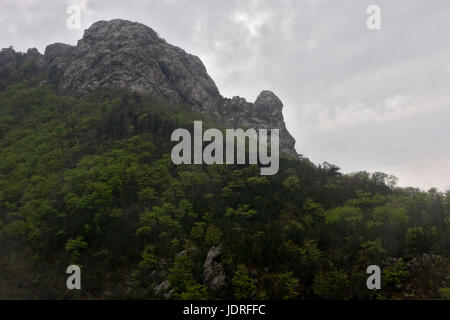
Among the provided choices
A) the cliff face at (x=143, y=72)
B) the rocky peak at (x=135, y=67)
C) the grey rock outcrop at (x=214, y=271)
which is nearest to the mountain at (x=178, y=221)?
the grey rock outcrop at (x=214, y=271)

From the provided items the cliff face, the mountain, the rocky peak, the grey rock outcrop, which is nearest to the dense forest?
the mountain

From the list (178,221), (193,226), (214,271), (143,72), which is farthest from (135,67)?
(214,271)

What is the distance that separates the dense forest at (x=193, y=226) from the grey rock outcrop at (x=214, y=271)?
0.33 meters

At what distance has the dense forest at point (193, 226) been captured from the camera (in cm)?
1611

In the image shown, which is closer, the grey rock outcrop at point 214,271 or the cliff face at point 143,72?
the grey rock outcrop at point 214,271

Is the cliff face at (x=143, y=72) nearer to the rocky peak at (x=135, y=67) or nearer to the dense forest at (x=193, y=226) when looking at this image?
the rocky peak at (x=135, y=67)

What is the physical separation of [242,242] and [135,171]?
16.3 m

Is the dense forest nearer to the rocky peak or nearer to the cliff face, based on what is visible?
the rocky peak

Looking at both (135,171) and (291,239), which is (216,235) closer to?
(291,239)

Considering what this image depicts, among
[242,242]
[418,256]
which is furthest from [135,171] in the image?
[418,256]

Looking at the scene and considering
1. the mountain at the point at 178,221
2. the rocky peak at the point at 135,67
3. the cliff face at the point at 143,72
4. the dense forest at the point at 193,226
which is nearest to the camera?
the dense forest at the point at 193,226

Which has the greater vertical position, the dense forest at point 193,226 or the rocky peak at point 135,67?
the rocky peak at point 135,67

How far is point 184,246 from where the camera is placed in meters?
20.8

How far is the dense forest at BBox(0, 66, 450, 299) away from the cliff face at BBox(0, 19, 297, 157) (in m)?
22.2
